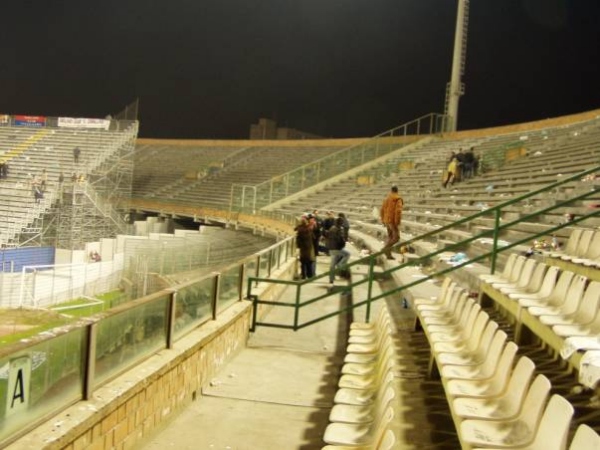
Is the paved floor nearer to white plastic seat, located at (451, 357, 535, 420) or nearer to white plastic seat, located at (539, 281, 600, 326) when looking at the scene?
white plastic seat, located at (451, 357, 535, 420)

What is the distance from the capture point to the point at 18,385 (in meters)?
2.86

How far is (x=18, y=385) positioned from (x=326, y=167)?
21.5m

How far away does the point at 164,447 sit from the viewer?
4.07 metres

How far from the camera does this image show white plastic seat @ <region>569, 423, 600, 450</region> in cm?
196

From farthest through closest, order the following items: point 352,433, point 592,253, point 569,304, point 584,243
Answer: point 584,243, point 592,253, point 569,304, point 352,433

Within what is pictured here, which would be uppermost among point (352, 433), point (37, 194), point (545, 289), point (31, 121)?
point (31, 121)

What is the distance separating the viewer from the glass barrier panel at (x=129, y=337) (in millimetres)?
3674

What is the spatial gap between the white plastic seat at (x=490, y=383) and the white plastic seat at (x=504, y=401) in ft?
0.14

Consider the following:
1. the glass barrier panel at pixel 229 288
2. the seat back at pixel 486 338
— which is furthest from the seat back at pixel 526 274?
the glass barrier panel at pixel 229 288

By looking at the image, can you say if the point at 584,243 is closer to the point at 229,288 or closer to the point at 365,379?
the point at 365,379

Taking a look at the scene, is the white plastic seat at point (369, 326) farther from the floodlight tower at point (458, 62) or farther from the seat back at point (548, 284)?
the floodlight tower at point (458, 62)

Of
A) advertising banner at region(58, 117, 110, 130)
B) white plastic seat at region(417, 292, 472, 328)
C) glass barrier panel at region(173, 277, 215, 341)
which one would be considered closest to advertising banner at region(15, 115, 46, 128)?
advertising banner at region(58, 117, 110, 130)

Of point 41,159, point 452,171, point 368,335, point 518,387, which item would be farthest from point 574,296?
point 41,159

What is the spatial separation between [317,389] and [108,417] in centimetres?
262
